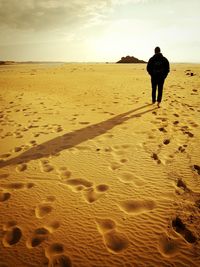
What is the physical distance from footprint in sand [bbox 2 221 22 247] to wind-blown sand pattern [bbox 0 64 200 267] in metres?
0.01

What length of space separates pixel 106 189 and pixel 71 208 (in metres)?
0.70

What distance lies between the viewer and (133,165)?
4.54 metres

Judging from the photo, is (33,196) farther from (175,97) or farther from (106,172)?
(175,97)

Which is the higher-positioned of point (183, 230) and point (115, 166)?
point (115, 166)

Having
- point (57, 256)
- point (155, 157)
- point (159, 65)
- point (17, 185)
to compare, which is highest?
point (159, 65)

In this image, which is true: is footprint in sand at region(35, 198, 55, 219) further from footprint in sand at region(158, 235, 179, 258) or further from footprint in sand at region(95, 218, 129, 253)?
footprint in sand at region(158, 235, 179, 258)

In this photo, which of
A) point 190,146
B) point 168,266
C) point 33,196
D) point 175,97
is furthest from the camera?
point 175,97

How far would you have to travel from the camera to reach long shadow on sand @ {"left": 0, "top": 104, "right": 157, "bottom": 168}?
509cm

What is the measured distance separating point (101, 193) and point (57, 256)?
127cm

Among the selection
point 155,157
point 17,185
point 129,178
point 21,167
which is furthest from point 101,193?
point 21,167

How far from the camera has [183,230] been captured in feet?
9.36

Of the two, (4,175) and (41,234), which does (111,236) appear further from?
(4,175)

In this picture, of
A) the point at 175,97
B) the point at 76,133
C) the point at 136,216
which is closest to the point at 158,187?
the point at 136,216

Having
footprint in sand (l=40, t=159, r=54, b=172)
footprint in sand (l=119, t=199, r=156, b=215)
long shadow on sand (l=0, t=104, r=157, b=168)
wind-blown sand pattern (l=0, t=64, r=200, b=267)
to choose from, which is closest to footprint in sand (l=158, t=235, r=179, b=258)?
wind-blown sand pattern (l=0, t=64, r=200, b=267)
